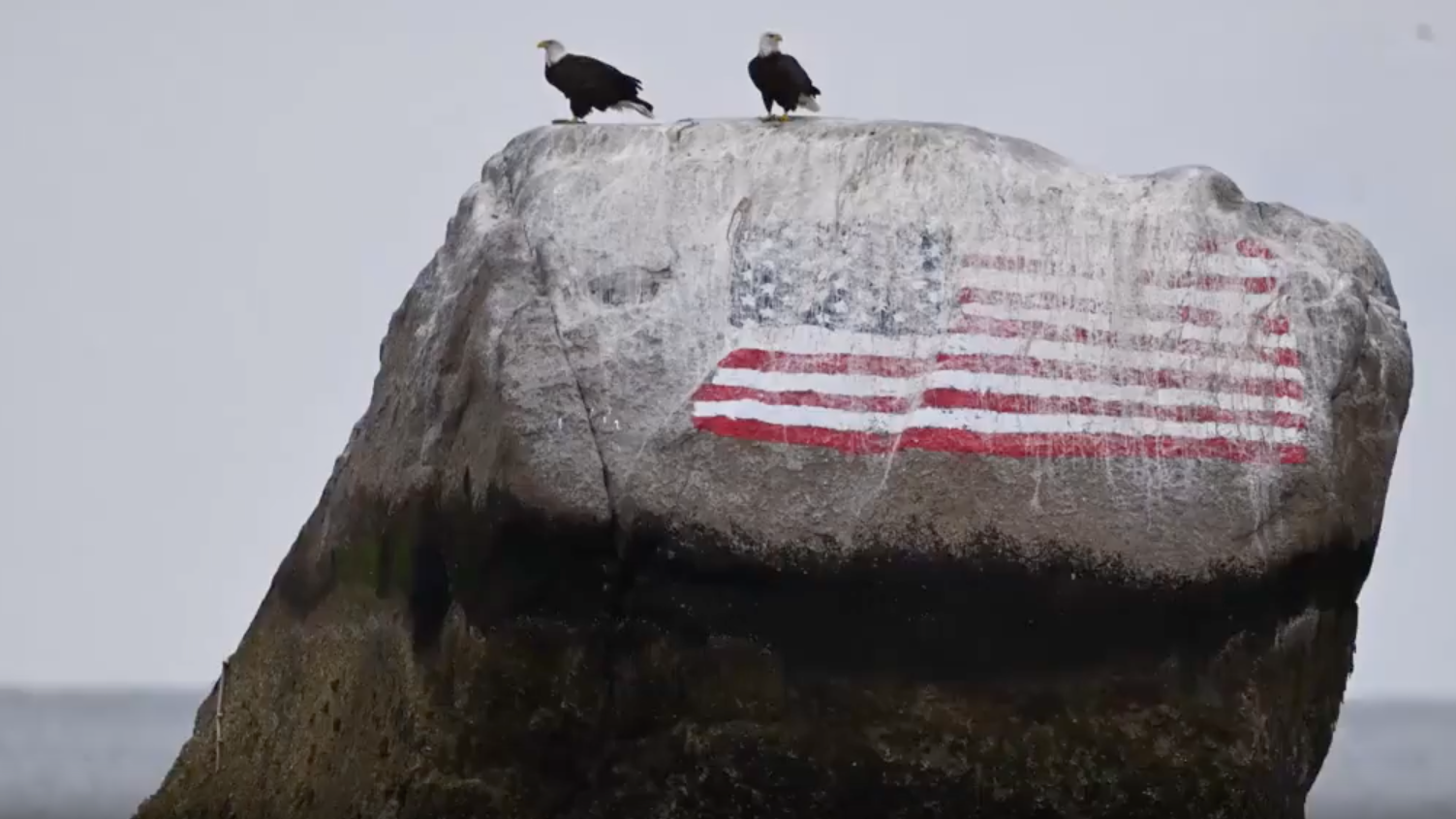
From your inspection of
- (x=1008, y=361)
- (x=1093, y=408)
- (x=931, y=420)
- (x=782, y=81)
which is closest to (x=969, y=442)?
(x=931, y=420)

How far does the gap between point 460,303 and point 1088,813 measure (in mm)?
2919

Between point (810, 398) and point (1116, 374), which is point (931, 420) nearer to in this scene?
point (810, 398)

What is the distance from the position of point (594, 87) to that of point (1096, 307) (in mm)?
2235

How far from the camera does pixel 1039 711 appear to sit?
10141 millimetres

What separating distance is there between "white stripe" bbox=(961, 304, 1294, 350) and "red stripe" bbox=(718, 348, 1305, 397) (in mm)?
141

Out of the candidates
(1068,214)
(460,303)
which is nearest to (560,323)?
(460,303)

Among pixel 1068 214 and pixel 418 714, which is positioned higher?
pixel 1068 214

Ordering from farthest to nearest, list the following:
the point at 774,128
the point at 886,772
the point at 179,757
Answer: the point at 179,757 < the point at 774,128 < the point at 886,772

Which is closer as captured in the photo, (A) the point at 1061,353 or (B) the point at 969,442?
(B) the point at 969,442

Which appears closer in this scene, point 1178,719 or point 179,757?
point 1178,719

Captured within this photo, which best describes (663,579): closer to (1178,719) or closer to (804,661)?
(804,661)

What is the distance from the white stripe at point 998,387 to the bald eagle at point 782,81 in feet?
4.35

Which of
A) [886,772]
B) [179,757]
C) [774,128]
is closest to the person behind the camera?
[886,772]

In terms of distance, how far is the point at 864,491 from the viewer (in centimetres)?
1008
